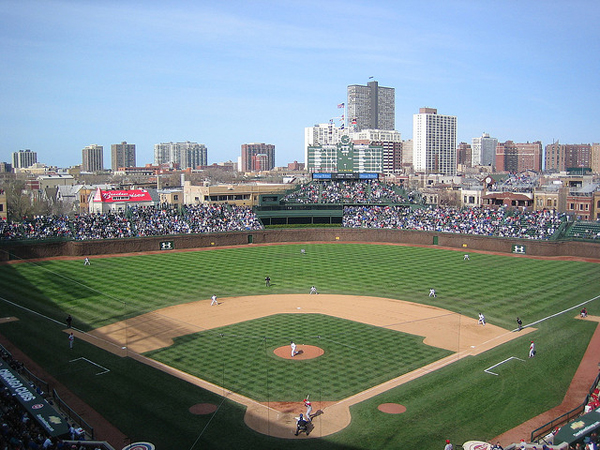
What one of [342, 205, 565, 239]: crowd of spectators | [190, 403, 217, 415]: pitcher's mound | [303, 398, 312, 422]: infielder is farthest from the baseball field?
[342, 205, 565, 239]: crowd of spectators

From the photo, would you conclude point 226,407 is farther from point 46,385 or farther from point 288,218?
point 288,218

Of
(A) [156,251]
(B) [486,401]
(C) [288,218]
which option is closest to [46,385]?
(B) [486,401]

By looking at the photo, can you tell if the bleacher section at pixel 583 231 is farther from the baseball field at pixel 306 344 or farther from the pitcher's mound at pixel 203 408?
the pitcher's mound at pixel 203 408

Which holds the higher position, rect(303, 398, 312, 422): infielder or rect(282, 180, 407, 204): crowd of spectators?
rect(282, 180, 407, 204): crowd of spectators

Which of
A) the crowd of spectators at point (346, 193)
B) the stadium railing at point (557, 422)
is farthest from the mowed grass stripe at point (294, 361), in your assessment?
the crowd of spectators at point (346, 193)

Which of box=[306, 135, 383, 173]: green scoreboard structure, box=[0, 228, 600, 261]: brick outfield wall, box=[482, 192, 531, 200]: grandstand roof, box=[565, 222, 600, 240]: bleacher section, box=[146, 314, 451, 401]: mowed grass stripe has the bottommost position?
box=[146, 314, 451, 401]: mowed grass stripe

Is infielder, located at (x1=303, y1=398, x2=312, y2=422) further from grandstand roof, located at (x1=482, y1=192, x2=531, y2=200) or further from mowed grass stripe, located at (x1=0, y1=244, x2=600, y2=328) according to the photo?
grandstand roof, located at (x1=482, y1=192, x2=531, y2=200)

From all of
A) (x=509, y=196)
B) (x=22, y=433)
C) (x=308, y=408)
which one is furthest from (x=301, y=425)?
(x=509, y=196)
